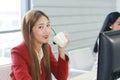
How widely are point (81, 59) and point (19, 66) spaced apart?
1272 millimetres

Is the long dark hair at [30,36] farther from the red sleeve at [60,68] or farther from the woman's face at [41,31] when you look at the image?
the red sleeve at [60,68]

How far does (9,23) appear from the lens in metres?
2.62

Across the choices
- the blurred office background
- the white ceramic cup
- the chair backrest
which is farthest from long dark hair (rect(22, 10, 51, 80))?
the chair backrest

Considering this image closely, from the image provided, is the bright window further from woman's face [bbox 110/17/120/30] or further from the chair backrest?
woman's face [bbox 110/17/120/30]

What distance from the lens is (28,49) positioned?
1.46m

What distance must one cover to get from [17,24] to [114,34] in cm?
195

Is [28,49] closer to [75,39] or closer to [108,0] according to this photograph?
[75,39]

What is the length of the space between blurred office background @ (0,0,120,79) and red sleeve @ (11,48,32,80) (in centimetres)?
59

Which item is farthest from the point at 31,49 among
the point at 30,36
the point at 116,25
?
the point at 116,25

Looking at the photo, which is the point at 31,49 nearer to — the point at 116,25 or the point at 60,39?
the point at 60,39

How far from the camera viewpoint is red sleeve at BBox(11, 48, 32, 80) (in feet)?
4.57

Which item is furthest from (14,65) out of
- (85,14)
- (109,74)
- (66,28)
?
(85,14)

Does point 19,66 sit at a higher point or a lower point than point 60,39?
lower

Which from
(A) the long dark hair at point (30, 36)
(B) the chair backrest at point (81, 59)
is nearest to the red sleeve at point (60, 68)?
(A) the long dark hair at point (30, 36)
